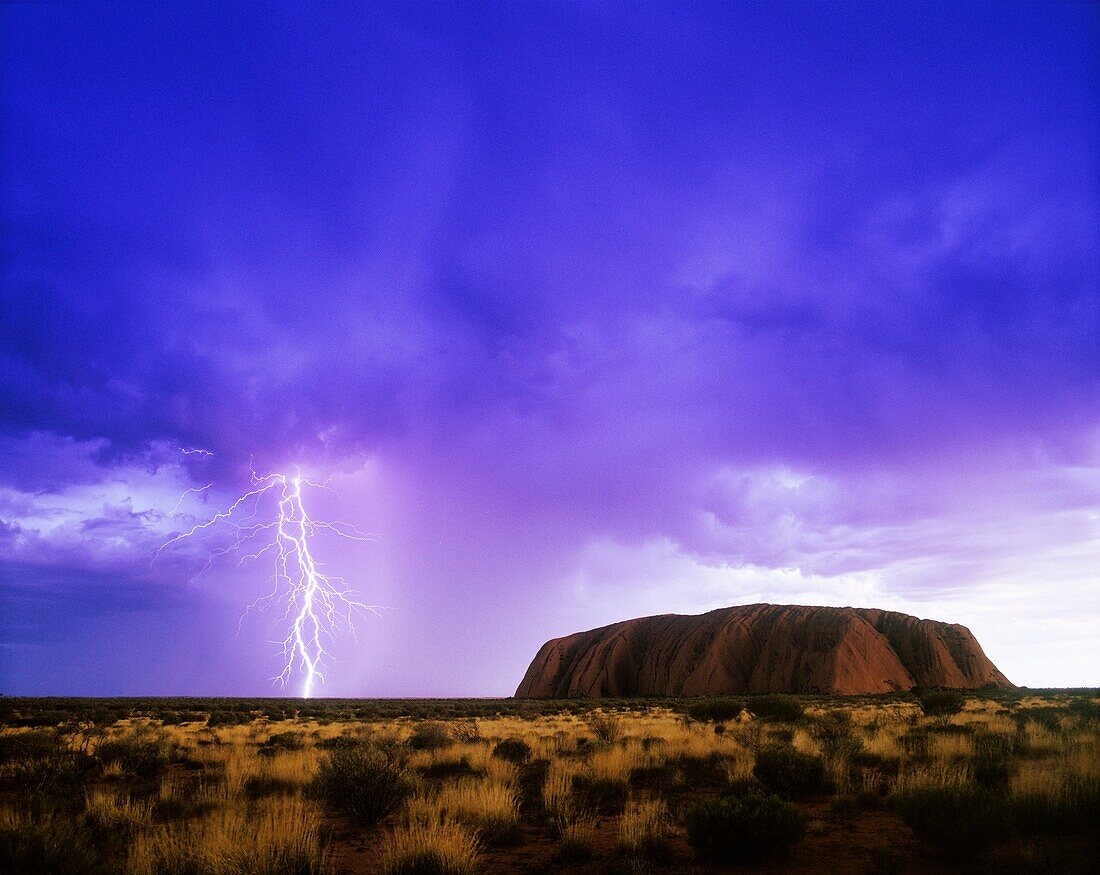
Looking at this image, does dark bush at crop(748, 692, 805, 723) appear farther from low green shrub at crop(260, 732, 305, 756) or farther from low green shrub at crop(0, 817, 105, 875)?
low green shrub at crop(0, 817, 105, 875)

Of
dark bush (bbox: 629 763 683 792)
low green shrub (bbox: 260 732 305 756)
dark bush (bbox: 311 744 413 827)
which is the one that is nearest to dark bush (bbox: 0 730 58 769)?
low green shrub (bbox: 260 732 305 756)

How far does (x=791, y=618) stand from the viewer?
79.7 metres

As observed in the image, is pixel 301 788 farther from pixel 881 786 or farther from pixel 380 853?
pixel 881 786

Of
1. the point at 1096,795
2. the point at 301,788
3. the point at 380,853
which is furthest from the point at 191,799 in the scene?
the point at 1096,795

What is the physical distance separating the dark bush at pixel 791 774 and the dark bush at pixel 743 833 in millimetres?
3050

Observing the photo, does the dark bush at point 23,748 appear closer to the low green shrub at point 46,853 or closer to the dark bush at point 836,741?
the low green shrub at point 46,853

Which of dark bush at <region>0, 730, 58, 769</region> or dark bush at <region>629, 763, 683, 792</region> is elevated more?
dark bush at <region>0, 730, 58, 769</region>

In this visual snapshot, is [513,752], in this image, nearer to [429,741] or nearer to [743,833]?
[429,741]

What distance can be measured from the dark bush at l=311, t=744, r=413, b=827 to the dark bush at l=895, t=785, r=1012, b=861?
681cm

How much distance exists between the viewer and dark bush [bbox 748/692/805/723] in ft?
66.9

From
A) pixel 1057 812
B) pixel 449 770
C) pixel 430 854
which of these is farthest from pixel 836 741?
pixel 430 854

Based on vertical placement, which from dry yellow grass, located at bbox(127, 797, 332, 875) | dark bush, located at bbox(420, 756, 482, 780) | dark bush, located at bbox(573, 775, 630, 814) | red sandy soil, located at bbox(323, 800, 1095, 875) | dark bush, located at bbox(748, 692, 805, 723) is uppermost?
dry yellow grass, located at bbox(127, 797, 332, 875)

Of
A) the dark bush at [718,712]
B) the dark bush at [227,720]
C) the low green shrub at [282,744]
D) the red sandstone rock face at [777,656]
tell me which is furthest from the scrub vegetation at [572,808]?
the red sandstone rock face at [777,656]

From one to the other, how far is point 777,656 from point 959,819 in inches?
3004
